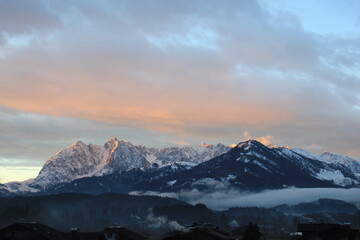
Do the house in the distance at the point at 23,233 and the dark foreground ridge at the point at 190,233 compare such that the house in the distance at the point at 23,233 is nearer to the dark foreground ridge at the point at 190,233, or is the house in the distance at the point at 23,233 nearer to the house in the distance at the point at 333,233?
the dark foreground ridge at the point at 190,233

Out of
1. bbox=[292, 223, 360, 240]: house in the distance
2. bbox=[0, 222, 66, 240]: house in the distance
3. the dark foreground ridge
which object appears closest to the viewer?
bbox=[292, 223, 360, 240]: house in the distance

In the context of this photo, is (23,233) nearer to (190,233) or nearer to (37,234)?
(37,234)

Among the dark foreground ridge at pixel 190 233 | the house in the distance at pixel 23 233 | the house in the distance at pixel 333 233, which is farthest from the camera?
the house in the distance at pixel 23 233

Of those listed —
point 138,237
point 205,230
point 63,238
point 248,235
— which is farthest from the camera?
point 138,237

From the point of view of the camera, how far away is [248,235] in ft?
381

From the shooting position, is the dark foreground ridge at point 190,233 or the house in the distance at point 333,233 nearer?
the house in the distance at point 333,233

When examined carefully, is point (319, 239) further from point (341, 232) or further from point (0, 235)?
point (0, 235)

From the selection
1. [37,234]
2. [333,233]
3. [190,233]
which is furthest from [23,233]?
[333,233]

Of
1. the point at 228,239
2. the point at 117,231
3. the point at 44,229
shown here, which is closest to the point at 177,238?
the point at 228,239

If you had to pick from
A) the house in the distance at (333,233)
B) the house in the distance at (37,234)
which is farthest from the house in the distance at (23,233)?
the house in the distance at (333,233)

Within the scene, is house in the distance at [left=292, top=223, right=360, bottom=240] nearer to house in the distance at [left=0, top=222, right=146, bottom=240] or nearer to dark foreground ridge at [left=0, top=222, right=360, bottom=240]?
dark foreground ridge at [left=0, top=222, right=360, bottom=240]

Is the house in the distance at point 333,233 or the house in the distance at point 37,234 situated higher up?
the house in the distance at point 333,233

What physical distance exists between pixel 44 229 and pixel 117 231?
17826mm

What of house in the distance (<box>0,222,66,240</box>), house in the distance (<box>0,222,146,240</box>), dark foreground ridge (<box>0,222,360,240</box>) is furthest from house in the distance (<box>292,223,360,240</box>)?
house in the distance (<box>0,222,66,240</box>)
